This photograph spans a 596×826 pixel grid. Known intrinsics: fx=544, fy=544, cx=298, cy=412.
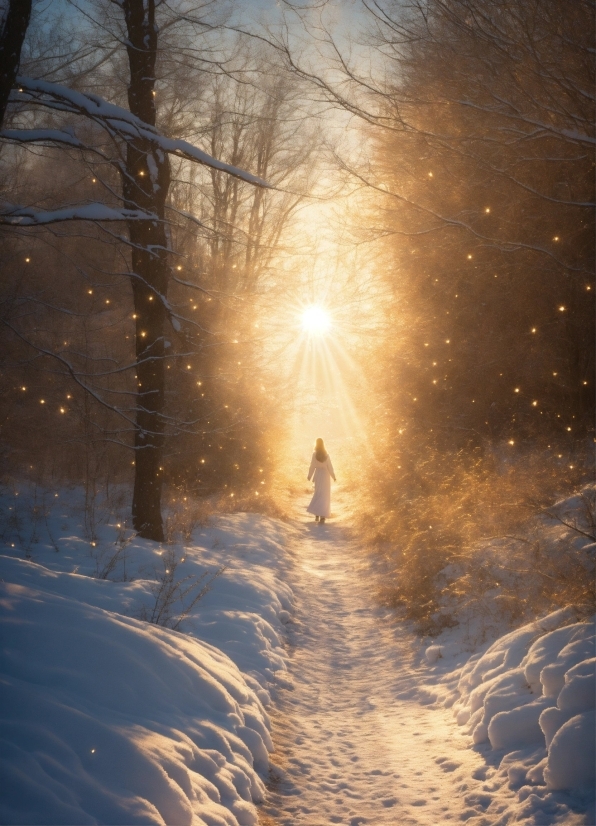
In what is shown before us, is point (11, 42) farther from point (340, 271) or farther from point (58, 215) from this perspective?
point (340, 271)

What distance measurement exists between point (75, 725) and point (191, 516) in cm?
796

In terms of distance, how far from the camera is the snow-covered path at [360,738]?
11.9ft

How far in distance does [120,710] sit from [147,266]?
6.58m

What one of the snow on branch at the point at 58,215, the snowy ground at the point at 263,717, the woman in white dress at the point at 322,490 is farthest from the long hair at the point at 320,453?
the snow on branch at the point at 58,215

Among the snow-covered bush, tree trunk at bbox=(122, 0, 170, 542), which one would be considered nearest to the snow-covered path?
the snow-covered bush

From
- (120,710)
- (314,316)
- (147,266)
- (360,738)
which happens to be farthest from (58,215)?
(314,316)

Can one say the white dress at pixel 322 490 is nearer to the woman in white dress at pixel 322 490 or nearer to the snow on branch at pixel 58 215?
the woman in white dress at pixel 322 490

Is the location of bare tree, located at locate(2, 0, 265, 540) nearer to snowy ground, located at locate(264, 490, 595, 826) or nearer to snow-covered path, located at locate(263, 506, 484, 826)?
snow-covered path, located at locate(263, 506, 484, 826)

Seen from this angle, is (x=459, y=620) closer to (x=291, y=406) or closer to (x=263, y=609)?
(x=263, y=609)

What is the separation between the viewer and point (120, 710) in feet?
10.1

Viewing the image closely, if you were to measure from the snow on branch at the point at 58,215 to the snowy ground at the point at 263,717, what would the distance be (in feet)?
10.7

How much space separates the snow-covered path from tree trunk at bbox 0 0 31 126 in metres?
5.75

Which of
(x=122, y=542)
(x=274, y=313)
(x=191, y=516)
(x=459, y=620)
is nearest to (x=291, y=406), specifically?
(x=191, y=516)

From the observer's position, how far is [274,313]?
348 inches
